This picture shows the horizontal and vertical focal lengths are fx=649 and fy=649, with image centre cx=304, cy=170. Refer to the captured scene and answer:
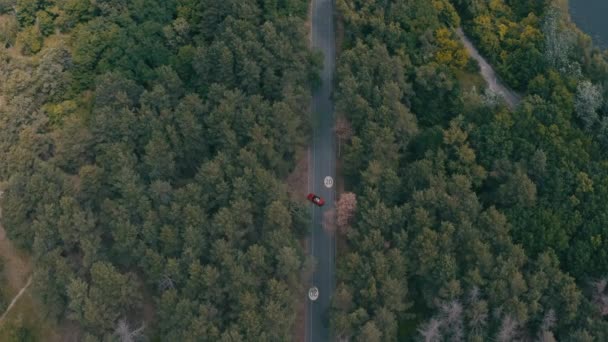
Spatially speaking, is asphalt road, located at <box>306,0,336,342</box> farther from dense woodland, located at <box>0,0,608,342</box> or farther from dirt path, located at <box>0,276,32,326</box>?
dirt path, located at <box>0,276,32,326</box>

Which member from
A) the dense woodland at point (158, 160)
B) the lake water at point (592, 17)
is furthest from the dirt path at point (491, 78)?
the dense woodland at point (158, 160)

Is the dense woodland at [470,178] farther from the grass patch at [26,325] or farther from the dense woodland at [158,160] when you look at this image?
the grass patch at [26,325]

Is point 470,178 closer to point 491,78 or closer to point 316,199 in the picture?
point 316,199

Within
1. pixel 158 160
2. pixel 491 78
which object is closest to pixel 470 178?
pixel 491 78

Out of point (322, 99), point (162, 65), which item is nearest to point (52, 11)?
point (162, 65)

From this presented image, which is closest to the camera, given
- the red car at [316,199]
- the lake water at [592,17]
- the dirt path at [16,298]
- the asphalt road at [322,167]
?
the asphalt road at [322,167]

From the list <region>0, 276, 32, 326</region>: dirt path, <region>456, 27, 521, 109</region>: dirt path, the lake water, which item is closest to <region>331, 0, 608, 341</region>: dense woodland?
<region>456, 27, 521, 109</region>: dirt path
